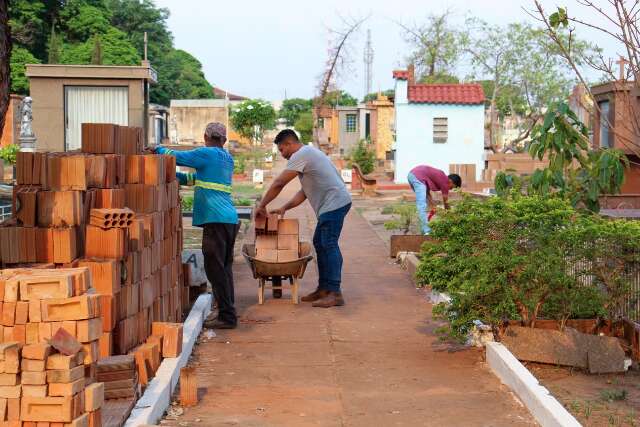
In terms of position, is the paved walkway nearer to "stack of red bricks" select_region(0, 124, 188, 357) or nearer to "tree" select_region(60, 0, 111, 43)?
"stack of red bricks" select_region(0, 124, 188, 357)

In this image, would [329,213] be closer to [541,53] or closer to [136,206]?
[136,206]

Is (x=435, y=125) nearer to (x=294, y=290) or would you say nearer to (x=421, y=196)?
(x=421, y=196)

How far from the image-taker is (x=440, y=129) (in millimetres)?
36094

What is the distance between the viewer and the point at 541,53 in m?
46.2

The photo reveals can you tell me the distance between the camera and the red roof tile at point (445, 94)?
35844 mm

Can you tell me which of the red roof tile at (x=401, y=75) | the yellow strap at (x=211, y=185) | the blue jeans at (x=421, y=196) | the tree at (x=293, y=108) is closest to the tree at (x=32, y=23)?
the red roof tile at (x=401, y=75)

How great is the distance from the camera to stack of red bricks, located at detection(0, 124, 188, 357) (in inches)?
236

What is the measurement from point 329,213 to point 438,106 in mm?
26713

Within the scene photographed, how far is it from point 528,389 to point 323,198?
14.1 feet

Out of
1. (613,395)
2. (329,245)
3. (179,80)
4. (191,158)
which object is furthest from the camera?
(179,80)

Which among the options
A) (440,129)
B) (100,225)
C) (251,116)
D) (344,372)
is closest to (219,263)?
(344,372)

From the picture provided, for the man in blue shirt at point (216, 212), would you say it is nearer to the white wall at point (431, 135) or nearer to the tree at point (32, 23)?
the white wall at point (431, 135)

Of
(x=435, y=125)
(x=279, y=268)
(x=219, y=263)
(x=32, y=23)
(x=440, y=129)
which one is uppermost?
(x=32, y=23)

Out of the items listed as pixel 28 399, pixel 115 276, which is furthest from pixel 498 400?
pixel 28 399
